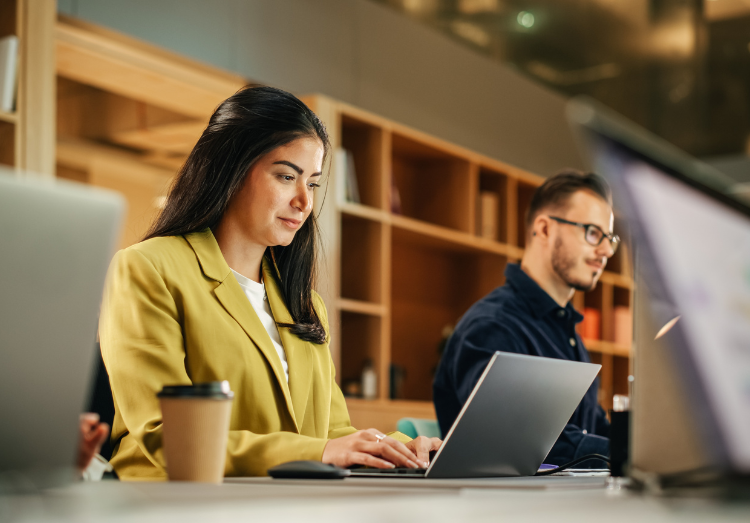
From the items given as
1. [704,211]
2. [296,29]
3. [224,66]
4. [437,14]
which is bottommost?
[704,211]

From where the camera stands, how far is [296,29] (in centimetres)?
399

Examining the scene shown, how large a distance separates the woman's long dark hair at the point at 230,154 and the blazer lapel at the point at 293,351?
0.08 ft

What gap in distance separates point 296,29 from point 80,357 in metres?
3.54

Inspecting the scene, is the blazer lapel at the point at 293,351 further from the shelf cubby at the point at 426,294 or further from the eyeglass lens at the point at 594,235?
the shelf cubby at the point at 426,294

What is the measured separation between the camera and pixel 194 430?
0.98m

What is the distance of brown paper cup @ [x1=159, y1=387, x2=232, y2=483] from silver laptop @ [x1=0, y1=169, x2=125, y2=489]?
0.32 metres

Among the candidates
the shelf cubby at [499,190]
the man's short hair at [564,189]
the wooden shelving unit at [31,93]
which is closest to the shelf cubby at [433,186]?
the shelf cubby at [499,190]

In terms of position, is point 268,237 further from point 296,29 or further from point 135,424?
point 296,29

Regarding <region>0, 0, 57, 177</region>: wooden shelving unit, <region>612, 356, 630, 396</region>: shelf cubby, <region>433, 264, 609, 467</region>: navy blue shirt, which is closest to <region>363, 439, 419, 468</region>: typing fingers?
<region>433, 264, 609, 467</region>: navy blue shirt

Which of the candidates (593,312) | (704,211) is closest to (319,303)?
(704,211)

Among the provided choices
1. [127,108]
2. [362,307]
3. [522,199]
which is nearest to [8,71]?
[127,108]

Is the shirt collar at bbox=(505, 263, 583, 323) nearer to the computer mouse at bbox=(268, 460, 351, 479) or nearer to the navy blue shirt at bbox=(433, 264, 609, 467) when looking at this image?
the navy blue shirt at bbox=(433, 264, 609, 467)

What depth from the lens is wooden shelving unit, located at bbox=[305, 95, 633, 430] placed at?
4004mm

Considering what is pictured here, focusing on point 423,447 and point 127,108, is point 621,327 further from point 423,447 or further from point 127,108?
point 423,447
